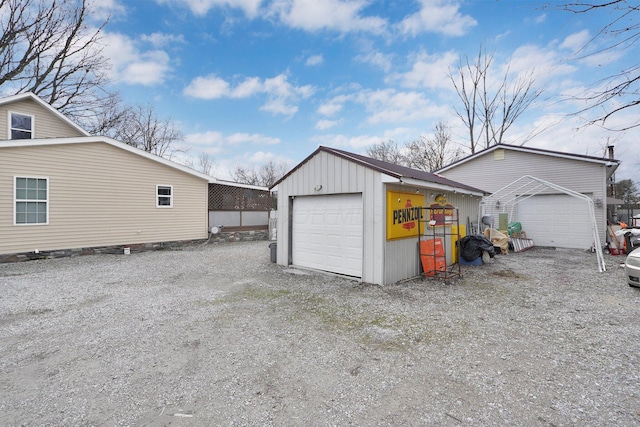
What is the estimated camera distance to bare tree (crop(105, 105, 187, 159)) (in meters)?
22.1

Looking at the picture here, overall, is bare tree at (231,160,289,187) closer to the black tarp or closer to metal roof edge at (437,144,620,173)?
metal roof edge at (437,144,620,173)

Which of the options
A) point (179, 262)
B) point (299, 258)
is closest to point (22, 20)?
point (179, 262)

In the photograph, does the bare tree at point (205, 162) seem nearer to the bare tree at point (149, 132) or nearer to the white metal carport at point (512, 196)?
the bare tree at point (149, 132)

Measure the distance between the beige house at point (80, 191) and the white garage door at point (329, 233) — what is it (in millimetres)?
6549

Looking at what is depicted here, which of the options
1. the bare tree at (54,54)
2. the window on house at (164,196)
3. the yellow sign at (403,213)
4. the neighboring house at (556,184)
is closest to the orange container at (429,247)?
the yellow sign at (403,213)

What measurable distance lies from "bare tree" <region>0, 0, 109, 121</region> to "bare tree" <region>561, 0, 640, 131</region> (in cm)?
2131

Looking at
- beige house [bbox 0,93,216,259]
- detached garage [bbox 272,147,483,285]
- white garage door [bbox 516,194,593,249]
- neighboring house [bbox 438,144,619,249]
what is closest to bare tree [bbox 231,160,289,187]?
beige house [bbox 0,93,216,259]

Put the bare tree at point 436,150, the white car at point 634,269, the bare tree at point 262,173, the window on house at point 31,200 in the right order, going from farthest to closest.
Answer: the bare tree at point 262,173
the bare tree at point 436,150
the window on house at point 31,200
the white car at point 634,269

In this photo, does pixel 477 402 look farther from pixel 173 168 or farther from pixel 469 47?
pixel 469 47

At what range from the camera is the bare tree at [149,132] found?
22.1 metres

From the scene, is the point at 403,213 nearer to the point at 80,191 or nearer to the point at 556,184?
the point at 556,184

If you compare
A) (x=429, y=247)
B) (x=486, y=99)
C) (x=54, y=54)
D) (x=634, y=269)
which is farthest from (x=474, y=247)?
(x=54, y=54)

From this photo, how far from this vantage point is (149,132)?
2458 cm

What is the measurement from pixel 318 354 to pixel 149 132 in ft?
90.3
